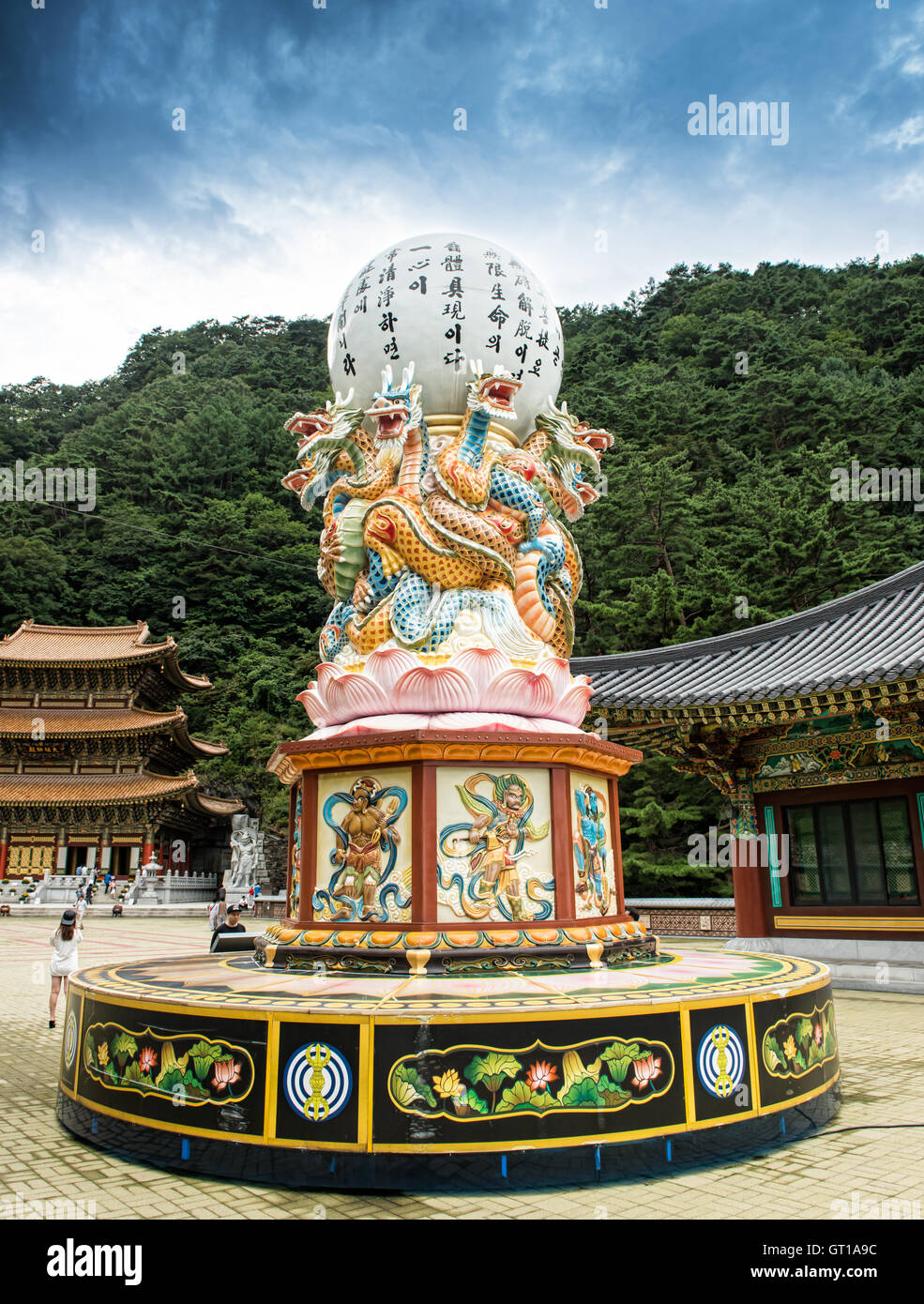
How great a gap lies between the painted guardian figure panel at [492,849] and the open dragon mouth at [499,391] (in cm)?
348

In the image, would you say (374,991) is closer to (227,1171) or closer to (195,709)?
(227,1171)

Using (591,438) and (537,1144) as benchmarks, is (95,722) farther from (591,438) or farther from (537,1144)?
(537,1144)

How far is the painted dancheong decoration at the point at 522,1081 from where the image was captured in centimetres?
447

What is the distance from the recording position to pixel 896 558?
88.7 feet

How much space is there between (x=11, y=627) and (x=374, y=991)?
53.7m

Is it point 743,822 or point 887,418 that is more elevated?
point 887,418

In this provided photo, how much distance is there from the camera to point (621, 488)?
32.8 meters

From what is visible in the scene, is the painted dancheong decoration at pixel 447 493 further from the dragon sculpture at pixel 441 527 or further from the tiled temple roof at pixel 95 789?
the tiled temple roof at pixel 95 789

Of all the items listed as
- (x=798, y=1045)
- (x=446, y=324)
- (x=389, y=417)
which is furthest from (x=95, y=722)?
(x=798, y=1045)

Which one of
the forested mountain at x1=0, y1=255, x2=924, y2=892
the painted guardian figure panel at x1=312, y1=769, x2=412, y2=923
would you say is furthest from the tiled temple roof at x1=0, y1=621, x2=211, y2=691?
the painted guardian figure panel at x1=312, y1=769, x2=412, y2=923

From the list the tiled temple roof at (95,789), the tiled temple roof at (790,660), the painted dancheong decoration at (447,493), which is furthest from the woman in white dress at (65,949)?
the tiled temple roof at (95,789)

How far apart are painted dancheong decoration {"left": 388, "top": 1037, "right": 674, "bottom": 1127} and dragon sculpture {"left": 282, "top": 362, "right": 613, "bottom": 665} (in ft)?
11.6

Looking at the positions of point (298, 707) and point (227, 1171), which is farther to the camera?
point (298, 707)

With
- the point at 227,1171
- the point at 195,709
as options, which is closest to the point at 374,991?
the point at 227,1171
